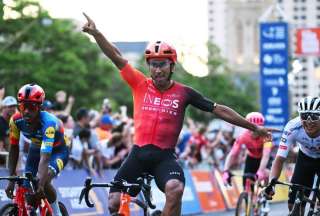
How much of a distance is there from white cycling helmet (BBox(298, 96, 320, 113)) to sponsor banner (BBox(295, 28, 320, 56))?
32.7m

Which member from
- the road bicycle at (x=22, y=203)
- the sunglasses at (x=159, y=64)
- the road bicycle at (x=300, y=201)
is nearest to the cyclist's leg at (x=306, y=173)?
the road bicycle at (x=300, y=201)

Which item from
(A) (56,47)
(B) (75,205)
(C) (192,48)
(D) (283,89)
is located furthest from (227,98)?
(B) (75,205)

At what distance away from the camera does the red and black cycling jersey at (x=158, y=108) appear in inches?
430

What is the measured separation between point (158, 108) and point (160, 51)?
609mm

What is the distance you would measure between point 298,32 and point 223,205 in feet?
71.9

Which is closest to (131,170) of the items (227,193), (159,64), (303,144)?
(159,64)

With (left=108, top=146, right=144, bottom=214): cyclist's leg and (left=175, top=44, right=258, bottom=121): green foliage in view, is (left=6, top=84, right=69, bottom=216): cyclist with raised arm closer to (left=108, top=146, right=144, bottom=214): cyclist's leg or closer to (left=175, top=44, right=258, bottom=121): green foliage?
(left=108, top=146, right=144, bottom=214): cyclist's leg

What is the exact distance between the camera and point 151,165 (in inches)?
429

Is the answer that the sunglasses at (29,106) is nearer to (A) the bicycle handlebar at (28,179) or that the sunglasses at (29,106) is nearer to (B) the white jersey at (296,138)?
(A) the bicycle handlebar at (28,179)

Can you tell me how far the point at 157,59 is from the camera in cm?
1084

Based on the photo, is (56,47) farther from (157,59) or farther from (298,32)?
(157,59)

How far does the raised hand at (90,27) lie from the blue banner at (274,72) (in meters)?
26.3

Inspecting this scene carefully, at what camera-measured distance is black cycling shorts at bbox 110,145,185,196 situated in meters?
10.7

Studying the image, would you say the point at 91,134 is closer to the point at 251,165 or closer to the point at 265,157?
the point at 251,165
